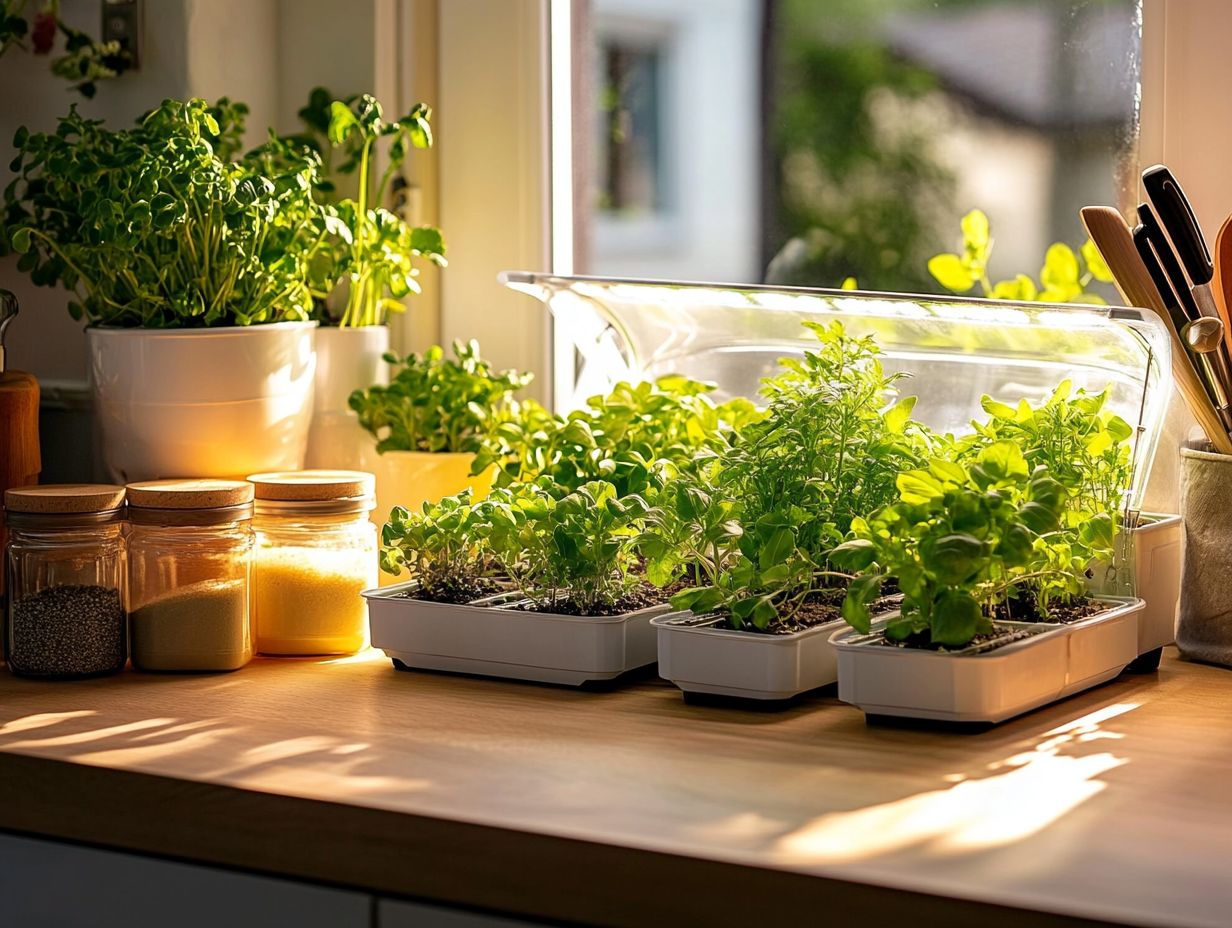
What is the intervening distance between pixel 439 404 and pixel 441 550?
10.8 inches

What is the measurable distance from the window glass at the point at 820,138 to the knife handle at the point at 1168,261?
38 centimetres

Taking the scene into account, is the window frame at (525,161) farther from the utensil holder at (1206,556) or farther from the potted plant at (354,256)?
the utensil holder at (1206,556)

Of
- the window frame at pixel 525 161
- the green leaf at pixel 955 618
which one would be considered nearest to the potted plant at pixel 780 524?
the green leaf at pixel 955 618

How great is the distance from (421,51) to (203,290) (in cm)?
43

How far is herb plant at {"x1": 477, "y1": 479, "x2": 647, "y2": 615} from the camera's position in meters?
1.01

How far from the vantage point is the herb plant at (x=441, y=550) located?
42.3 inches

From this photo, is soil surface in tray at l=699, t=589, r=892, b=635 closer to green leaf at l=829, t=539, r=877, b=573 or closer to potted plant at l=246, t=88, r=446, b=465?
green leaf at l=829, t=539, r=877, b=573

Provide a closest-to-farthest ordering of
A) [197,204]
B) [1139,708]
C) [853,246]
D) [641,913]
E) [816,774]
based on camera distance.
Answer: [641,913], [816,774], [1139,708], [197,204], [853,246]

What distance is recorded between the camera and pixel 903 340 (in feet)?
3.87

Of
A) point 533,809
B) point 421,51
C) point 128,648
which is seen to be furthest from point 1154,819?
point 421,51

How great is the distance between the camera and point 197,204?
3.93 ft

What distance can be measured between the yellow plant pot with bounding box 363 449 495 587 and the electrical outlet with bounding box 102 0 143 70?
0.51 meters

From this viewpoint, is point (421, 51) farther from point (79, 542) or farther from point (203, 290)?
point (79, 542)

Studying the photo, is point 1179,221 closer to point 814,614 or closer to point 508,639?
point 814,614
